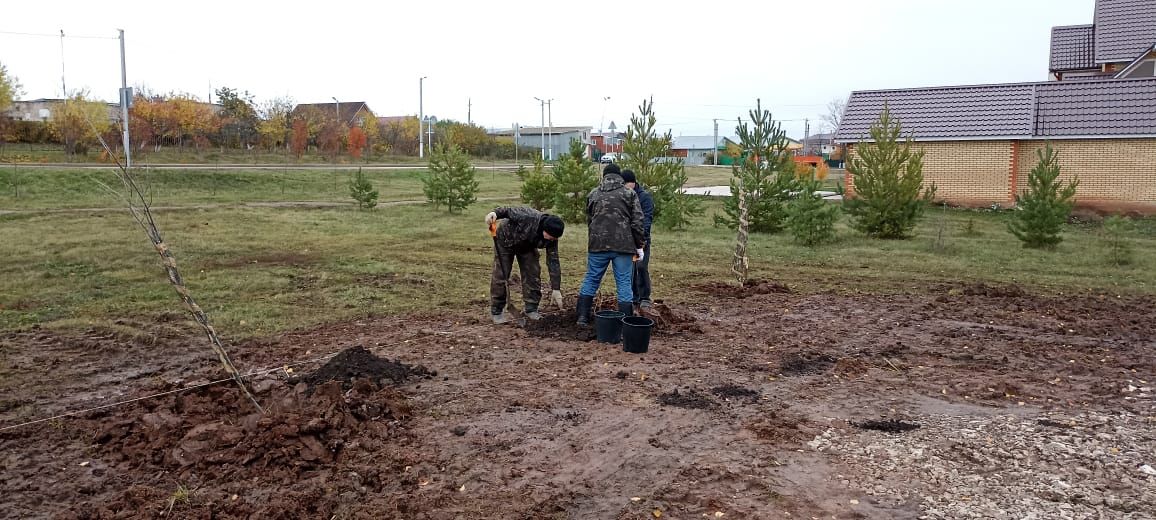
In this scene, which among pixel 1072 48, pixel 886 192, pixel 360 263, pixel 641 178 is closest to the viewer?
pixel 360 263

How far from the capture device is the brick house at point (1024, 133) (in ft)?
71.6

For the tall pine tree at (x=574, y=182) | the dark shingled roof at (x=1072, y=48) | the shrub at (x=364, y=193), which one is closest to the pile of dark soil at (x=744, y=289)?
the tall pine tree at (x=574, y=182)

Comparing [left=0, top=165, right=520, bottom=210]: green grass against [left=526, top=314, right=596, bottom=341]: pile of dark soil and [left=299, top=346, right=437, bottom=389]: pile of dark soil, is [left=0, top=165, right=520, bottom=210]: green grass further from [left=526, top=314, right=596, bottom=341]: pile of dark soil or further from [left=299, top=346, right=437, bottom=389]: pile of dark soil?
[left=299, top=346, right=437, bottom=389]: pile of dark soil

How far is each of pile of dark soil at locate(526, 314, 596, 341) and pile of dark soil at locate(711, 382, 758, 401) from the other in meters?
1.77

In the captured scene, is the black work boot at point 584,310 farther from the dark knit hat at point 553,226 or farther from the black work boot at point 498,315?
the black work boot at point 498,315

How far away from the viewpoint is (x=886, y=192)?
54.4 feet

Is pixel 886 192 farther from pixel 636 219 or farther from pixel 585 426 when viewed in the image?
pixel 585 426

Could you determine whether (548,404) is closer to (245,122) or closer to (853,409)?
(853,409)

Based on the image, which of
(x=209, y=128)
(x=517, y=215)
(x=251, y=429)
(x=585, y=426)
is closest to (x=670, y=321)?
(x=517, y=215)

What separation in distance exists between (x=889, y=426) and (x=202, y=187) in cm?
2698

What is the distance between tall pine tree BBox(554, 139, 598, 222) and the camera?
66.1 ft

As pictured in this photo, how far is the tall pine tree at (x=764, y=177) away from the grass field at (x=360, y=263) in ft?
2.40

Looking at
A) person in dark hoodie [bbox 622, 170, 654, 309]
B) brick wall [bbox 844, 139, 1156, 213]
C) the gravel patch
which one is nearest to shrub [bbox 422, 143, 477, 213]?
brick wall [bbox 844, 139, 1156, 213]

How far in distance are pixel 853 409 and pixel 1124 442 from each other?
61.7 inches
